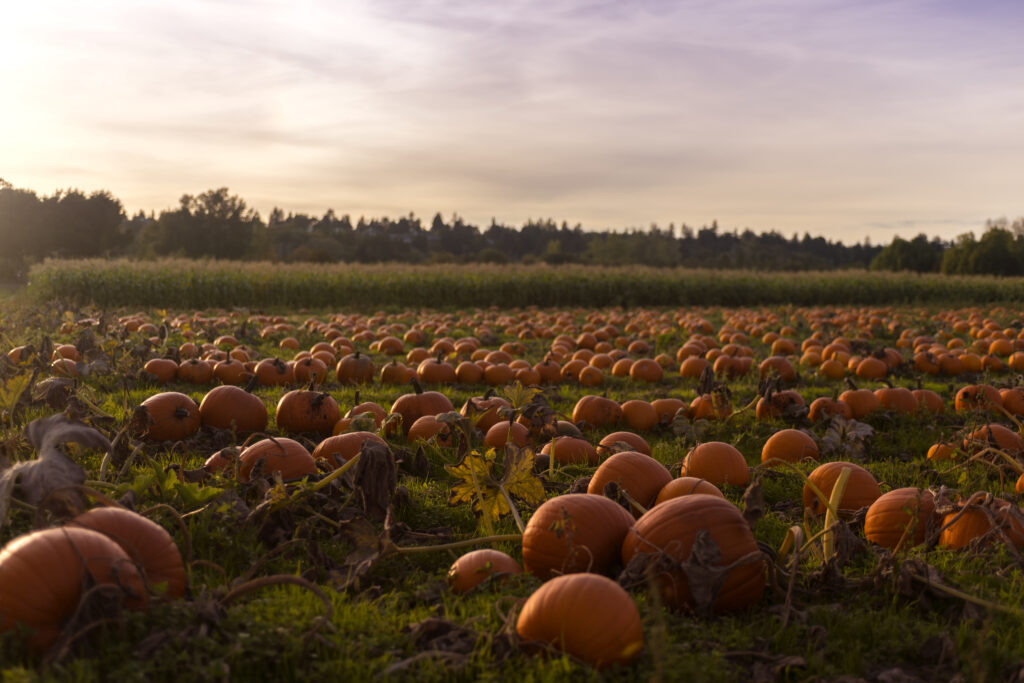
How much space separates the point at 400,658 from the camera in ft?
8.77

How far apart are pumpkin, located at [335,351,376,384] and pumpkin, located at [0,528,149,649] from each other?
655 centimetres

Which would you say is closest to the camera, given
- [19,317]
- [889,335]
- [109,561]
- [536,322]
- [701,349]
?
[109,561]

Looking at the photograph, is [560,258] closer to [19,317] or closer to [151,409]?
[19,317]

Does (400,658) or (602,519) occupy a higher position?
(602,519)

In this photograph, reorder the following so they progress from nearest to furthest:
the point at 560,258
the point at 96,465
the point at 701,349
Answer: the point at 96,465 < the point at 701,349 < the point at 560,258

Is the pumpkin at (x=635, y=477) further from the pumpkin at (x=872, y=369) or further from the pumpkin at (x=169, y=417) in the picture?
the pumpkin at (x=872, y=369)

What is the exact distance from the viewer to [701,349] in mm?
11734

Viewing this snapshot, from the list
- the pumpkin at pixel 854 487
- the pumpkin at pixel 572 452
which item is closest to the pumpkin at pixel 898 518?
the pumpkin at pixel 854 487

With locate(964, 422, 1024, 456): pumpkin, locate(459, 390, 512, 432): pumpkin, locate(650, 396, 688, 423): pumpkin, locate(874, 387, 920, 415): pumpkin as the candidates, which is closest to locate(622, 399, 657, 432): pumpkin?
locate(650, 396, 688, 423): pumpkin

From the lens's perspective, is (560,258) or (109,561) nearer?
(109,561)

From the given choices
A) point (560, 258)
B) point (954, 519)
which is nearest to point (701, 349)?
point (954, 519)

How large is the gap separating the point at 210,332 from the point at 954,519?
1273cm

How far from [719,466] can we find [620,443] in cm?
73

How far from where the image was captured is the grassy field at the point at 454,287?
25672 millimetres
